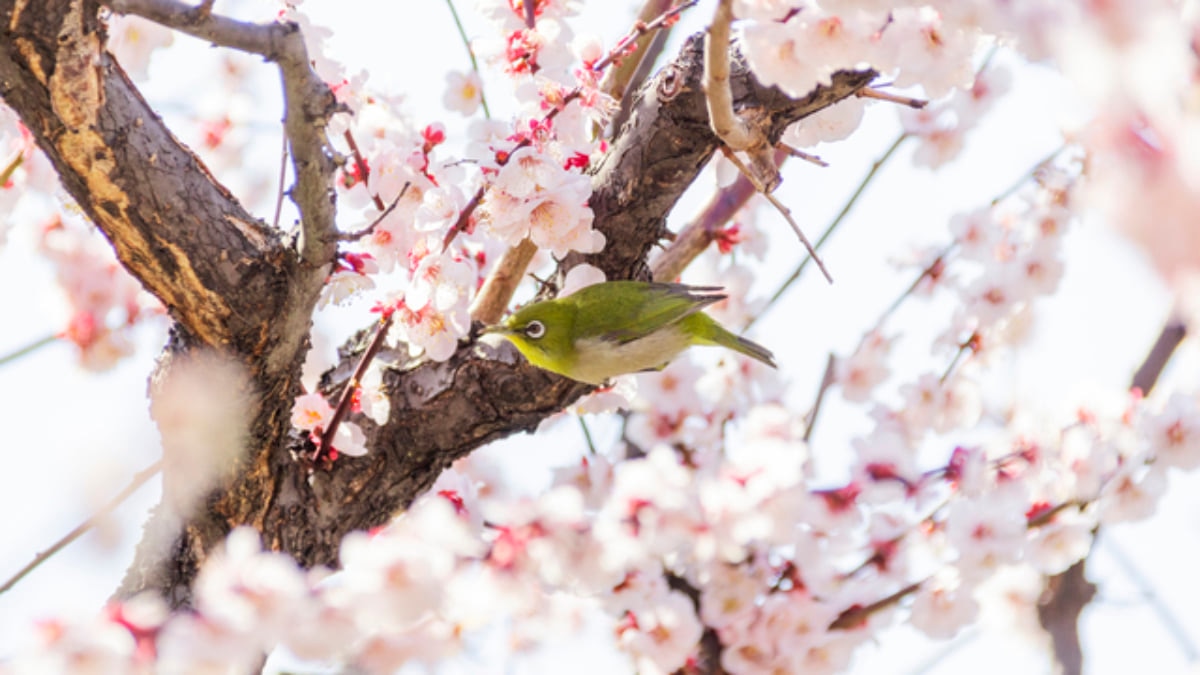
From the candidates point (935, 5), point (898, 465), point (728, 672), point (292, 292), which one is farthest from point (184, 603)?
point (935, 5)

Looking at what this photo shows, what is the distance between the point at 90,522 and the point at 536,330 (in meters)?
0.97

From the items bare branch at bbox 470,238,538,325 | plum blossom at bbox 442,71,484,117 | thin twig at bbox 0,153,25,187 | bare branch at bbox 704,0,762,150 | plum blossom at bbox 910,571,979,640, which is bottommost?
plum blossom at bbox 910,571,979,640

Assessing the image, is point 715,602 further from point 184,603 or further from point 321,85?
point 321,85

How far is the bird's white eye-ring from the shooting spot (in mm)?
1867

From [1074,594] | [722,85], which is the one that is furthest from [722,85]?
[1074,594]

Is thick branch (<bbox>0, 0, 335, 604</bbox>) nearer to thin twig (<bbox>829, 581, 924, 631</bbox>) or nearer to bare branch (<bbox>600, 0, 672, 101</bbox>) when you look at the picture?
bare branch (<bbox>600, 0, 672, 101</bbox>)

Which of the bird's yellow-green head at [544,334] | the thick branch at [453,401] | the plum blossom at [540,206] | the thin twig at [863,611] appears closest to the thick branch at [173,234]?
the thick branch at [453,401]

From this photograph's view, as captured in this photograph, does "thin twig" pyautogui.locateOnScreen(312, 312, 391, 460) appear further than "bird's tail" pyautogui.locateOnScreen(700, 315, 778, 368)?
No

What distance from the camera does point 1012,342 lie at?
9.59 feet

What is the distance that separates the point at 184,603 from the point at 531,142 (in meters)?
1.09

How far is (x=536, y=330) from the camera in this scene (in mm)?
1871

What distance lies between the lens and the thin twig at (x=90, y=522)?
177 cm

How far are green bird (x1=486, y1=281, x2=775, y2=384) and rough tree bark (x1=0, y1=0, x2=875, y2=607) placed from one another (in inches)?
2.4

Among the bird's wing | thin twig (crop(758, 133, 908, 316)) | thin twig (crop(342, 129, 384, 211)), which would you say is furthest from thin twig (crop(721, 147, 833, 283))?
thin twig (crop(758, 133, 908, 316))
